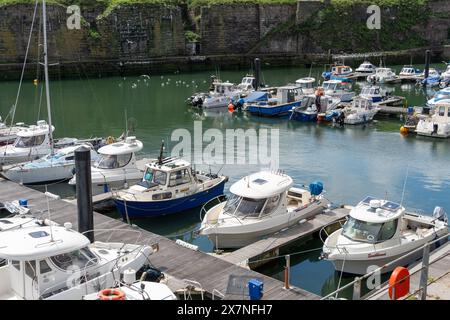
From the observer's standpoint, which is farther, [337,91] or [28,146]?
[337,91]

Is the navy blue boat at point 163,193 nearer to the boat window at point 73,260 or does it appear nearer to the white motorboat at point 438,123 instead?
the boat window at point 73,260

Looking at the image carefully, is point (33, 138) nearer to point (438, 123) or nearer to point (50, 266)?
point (50, 266)

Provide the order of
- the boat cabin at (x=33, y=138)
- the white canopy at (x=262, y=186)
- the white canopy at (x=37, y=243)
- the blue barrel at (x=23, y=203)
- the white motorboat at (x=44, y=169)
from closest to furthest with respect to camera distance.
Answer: the white canopy at (x=37, y=243) → the white canopy at (x=262, y=186) → the blue barrel at (x=23, y=203) → the white motorboat at (x=44, y=169) → the boat cabin at (x=33, y=138)

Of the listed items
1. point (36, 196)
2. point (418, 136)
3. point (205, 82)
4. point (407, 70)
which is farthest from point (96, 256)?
point (407, 70)

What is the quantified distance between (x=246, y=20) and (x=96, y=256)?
54.7m

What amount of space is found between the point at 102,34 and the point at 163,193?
42424 millimetres

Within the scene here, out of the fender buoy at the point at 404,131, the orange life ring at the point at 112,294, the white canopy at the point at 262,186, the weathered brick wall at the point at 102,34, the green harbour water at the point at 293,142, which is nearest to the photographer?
the orange life ring at the point at 112,294

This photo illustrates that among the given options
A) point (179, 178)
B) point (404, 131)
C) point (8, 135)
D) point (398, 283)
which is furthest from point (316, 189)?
point (8, 135)

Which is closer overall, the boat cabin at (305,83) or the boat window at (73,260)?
the boat window at (73,260)

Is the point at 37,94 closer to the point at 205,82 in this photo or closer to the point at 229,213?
the point at 205,82

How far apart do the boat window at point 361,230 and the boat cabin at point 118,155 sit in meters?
8.84

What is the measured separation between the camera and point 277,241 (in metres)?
15.4

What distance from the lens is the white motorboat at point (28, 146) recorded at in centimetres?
2403

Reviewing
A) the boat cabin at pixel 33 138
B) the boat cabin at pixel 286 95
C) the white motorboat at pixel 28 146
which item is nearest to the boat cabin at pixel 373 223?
the white motorboat at pixel 28 146
